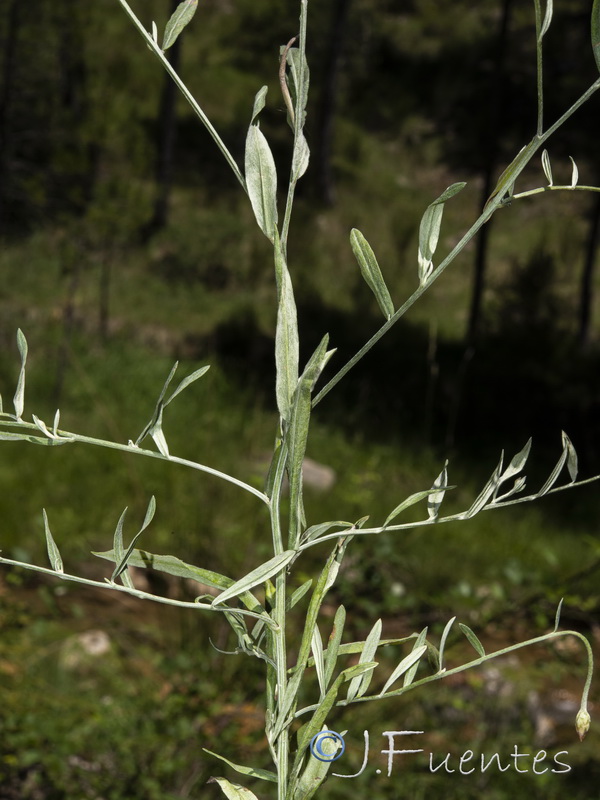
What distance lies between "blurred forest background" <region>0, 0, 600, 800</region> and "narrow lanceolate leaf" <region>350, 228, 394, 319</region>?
0.49ft

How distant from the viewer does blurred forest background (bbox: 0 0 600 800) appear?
1956mm

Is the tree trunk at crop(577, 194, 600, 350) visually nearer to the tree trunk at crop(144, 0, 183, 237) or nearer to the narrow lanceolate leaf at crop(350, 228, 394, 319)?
the tree trunk at crop(144, 0, 183, 237)

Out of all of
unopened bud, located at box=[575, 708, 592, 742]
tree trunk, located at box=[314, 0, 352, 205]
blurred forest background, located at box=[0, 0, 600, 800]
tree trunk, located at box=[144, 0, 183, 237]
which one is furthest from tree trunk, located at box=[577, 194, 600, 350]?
unopened bud, located at box=[575, 708, 592, 742]

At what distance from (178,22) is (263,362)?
626cm

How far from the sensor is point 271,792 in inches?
65.4

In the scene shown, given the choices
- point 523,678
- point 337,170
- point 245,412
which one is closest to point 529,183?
point 337,170

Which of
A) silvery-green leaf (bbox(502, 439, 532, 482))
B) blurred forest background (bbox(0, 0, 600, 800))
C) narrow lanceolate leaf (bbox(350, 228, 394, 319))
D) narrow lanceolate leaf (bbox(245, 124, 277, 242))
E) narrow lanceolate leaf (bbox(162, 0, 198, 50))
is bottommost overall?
blurred forest background (bbox(0, 0, 600, 800))

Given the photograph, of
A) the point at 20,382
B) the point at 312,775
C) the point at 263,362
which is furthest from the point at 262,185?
the point at 263,362

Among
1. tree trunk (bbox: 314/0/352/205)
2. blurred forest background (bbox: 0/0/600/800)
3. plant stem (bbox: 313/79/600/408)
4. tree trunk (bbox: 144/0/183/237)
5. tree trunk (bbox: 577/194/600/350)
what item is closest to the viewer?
plant stem (bbox: 313/79/600/408)

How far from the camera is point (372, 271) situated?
13.7 inches

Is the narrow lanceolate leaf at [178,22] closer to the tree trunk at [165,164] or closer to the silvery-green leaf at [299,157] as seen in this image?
the silvery-green leaf at [299,157]

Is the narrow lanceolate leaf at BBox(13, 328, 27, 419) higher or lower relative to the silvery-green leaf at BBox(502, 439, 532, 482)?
higher

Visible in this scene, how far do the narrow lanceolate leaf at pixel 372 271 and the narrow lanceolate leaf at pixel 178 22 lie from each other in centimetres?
10

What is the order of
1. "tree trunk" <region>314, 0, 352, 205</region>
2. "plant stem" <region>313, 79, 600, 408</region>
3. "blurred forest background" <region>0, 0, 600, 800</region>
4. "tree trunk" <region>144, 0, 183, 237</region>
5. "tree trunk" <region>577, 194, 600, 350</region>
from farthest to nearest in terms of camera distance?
"tree trunk" <region>314, 0, 352, 205</region>
"tree trunk" <region>144, 0, 183, 237</region>
"tree trunk" <region>577, 194, 600, 350</region>
"blurred forest background" <region>0, 0, 600, 800</region>
"plant stem" <region>313, 79, 600, 408</region>
